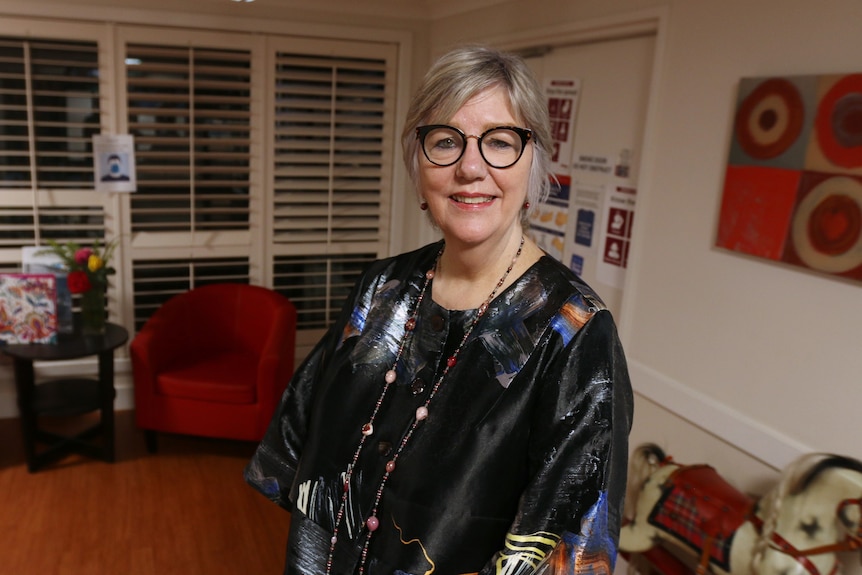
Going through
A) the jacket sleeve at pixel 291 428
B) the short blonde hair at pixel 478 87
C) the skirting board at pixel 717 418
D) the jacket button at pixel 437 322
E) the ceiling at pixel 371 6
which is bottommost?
the skirting board at pixel 717 418

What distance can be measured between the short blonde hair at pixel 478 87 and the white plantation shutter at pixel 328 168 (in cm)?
325

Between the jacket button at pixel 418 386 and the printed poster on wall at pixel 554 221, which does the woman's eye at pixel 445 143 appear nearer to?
the jacket button at pixel 418 386

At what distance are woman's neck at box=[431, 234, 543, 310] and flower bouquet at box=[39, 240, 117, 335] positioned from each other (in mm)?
2881

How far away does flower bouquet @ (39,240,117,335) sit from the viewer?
3.46 metres

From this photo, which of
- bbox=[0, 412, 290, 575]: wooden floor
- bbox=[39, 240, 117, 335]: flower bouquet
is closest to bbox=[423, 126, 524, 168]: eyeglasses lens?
bbox=[0, 412, 290, 575]: wooden floor

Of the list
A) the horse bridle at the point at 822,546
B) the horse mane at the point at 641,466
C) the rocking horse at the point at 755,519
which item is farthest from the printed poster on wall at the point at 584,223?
the horse bridle at the point at 822,546

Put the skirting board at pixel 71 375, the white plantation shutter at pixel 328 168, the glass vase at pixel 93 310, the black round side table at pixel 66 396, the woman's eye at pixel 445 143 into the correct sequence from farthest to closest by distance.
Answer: the white plantation shutter at pixel 328 168
the skirting board at pixel 71 375
the glass vase at pixel 93 310
the black round side table at pixel 66 396
the woman's eye at pixel 445 143

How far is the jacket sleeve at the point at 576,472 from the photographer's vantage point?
901 millimetres

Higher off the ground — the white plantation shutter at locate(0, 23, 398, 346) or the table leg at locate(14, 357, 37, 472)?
the white plantation shutter at locate(0, 23, 398, 346)

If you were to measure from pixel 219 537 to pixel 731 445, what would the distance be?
2066mm

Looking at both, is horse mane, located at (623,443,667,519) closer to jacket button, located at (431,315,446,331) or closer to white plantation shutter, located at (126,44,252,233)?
jacket button, located at (431,315,446,331)

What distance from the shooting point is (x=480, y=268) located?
1.10 metres

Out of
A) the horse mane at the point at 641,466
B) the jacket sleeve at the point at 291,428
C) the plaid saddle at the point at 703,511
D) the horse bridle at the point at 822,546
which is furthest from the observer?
the horse mane at the point at 641,466

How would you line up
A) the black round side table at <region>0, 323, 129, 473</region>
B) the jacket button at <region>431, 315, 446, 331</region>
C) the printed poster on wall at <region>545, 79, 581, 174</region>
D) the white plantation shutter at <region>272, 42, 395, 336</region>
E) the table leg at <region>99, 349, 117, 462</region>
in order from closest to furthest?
the jacket button at <region>431, 315, 446, 331</region>, the printed poster on wall at <region>545, 79, 581, 174</region>, the black round side table at <region>0, 323, 129, 473</region>, the table leg at <region>99, 349, 117, 462</region>, the white plantation shutter at <region>272, 42, 395, 336</region>
